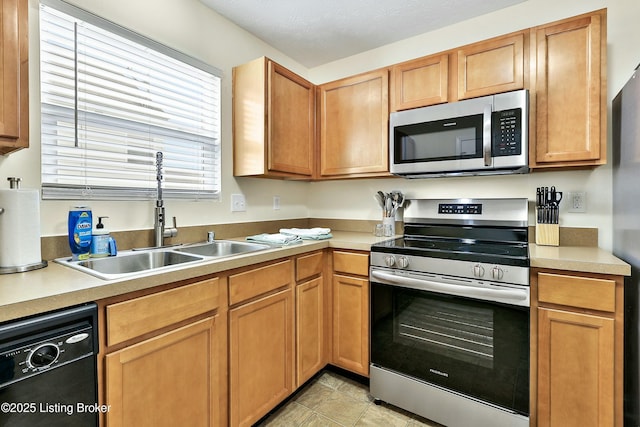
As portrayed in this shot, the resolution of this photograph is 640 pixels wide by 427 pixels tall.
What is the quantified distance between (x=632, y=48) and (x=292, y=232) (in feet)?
7.42

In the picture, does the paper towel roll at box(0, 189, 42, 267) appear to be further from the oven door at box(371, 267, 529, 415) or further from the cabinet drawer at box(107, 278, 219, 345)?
the oven door at box(371, 267, 529, 415)

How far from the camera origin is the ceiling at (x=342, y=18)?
6.55 feet

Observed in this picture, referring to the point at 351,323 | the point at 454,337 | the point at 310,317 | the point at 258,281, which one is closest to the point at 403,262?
the point at 454,337

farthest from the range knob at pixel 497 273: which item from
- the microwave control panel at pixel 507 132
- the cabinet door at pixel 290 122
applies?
the cabinet door at pixel 290 122

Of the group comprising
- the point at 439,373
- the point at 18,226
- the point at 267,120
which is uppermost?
the point at 267,120

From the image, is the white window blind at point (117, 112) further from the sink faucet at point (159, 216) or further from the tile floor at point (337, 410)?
the tile floor at point (337, 410)

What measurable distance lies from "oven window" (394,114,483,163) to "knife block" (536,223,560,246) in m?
0.58

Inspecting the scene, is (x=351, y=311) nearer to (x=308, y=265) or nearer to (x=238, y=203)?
(x=308, y=265)

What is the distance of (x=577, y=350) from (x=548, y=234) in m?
0.69

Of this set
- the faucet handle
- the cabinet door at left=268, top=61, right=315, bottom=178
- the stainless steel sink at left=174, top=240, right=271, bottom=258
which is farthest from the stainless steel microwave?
the faucet handle

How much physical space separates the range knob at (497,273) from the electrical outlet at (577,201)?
2.67 ft

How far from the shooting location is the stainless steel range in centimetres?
147

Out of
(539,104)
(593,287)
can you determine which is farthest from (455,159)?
(593,287)

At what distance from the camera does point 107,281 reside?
1002mm
